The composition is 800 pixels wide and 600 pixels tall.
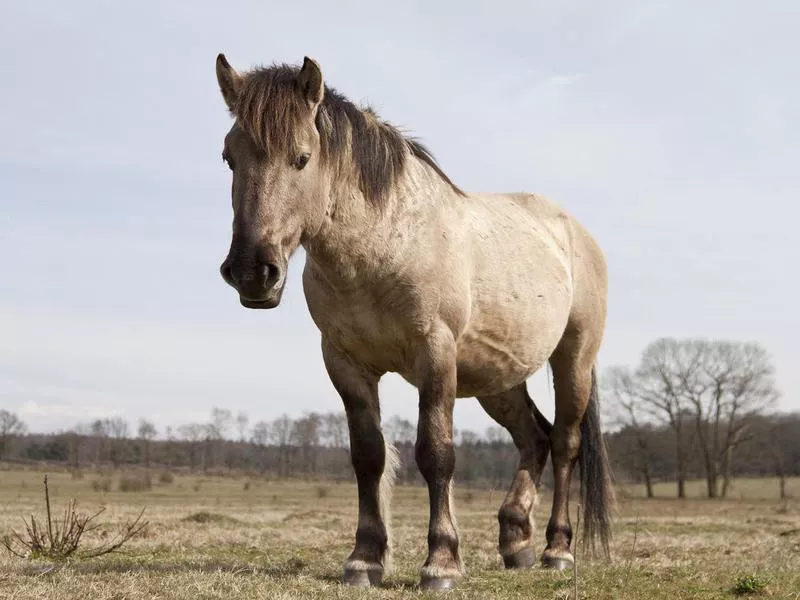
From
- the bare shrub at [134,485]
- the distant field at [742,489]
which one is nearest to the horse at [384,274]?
the bare shrub at [134,485]

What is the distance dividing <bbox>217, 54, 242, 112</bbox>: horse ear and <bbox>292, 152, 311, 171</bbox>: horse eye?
24.6 inches

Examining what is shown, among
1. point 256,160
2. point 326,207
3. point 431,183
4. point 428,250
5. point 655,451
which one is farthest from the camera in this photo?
point 655,451

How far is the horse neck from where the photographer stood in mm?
5711

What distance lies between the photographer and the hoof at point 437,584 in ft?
17.9

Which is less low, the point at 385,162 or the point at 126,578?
the point at 385,162

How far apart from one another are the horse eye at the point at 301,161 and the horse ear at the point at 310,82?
0.39 metres

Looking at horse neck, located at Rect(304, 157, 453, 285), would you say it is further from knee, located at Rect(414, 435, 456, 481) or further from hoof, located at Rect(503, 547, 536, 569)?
hoof, located at Rect(503, 547, 536, 569)

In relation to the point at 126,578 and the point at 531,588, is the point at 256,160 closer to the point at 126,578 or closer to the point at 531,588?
the point at 126,578

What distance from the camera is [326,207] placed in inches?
220

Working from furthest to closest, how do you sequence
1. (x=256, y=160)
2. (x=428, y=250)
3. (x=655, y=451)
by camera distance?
1. (x=655, y=451)
2. (x=428, y=250)
3. (x=256, y=160)

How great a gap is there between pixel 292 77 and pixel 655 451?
63.5 metres

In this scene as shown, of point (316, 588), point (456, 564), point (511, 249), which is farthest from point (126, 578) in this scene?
point (511, 249)

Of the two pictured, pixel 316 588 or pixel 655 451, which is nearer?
pixel 316 588

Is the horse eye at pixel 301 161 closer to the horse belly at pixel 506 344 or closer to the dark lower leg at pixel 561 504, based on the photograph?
the horse belly at pixel 506 344
